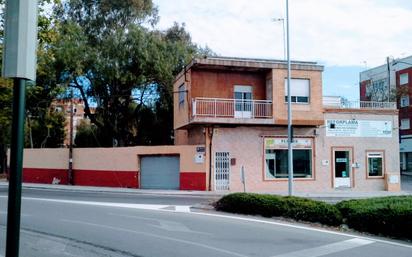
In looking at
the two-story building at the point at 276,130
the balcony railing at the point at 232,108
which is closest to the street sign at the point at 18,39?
the two-story building at the point at 276,130

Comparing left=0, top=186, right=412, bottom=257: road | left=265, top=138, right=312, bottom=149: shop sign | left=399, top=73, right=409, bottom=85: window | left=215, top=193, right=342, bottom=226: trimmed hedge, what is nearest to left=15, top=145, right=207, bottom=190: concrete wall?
left=265, top=138, right=312, bottom=149: shop sign

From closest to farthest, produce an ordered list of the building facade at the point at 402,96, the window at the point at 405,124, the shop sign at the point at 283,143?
the shop sign at the point at 283,143
the building facade at the point at 402,96
the window at the point at 405,124

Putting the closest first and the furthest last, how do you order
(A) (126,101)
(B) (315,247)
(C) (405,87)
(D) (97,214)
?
(B) (315,247) < (D) (97,214) < (A) (126,101) < (C) (405,87)

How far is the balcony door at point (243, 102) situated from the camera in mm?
29328

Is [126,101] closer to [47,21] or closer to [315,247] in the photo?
[47,21]

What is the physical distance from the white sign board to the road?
17073 millimetres

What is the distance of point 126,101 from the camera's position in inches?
1587

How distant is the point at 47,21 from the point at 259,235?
816 centimetres

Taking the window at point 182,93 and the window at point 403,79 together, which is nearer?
the window at point 182,93

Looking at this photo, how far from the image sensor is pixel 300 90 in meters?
29.6

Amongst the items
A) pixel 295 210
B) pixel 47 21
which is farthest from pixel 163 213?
pixel 47 21

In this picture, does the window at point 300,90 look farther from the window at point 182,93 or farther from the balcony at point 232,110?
the window at point 182,93

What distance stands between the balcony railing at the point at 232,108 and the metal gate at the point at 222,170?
2345 millimetres

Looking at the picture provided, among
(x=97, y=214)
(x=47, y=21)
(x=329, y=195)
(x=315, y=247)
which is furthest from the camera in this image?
(x=329, y=195)
